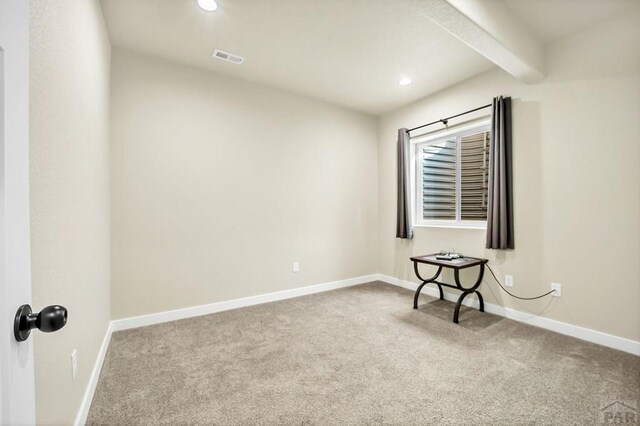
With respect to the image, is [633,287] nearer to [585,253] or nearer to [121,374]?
[585,253]

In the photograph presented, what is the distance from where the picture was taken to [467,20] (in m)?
1.94

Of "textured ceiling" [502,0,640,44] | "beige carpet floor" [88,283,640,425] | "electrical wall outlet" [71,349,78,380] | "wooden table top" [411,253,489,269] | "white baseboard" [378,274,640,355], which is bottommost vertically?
"beige carpet floor" [88,283,640,425]

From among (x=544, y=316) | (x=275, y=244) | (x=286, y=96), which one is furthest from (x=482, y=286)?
(x=286, y=96)

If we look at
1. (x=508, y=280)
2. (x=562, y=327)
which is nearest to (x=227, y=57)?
(x=508, y=280)

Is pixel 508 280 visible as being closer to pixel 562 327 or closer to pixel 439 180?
pixel 562 327

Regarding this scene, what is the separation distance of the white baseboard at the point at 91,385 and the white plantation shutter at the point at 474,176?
151 inches

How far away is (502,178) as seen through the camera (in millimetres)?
2938

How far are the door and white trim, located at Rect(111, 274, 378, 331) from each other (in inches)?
99.6

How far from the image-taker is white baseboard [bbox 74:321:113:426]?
4.87 feet

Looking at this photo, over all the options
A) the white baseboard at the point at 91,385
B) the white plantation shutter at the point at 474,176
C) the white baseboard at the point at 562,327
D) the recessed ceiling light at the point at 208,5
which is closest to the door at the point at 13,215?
the white baseboard at the point at 91,385

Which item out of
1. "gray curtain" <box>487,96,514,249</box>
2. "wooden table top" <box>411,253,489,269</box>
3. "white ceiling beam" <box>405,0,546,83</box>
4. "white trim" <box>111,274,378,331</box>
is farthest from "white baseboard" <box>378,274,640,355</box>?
"white ceiling beam" <box>405,0,546,83</box>

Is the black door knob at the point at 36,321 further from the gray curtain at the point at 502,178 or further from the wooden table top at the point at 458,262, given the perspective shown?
the gray curtain at the point at 502,178

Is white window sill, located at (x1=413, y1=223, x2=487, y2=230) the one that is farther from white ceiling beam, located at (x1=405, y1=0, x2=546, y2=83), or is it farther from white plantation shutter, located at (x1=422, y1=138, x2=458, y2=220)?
white ceiling beam, located at (x1=405, y1=0, x2=546, y2=83)

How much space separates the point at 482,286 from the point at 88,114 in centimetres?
386
